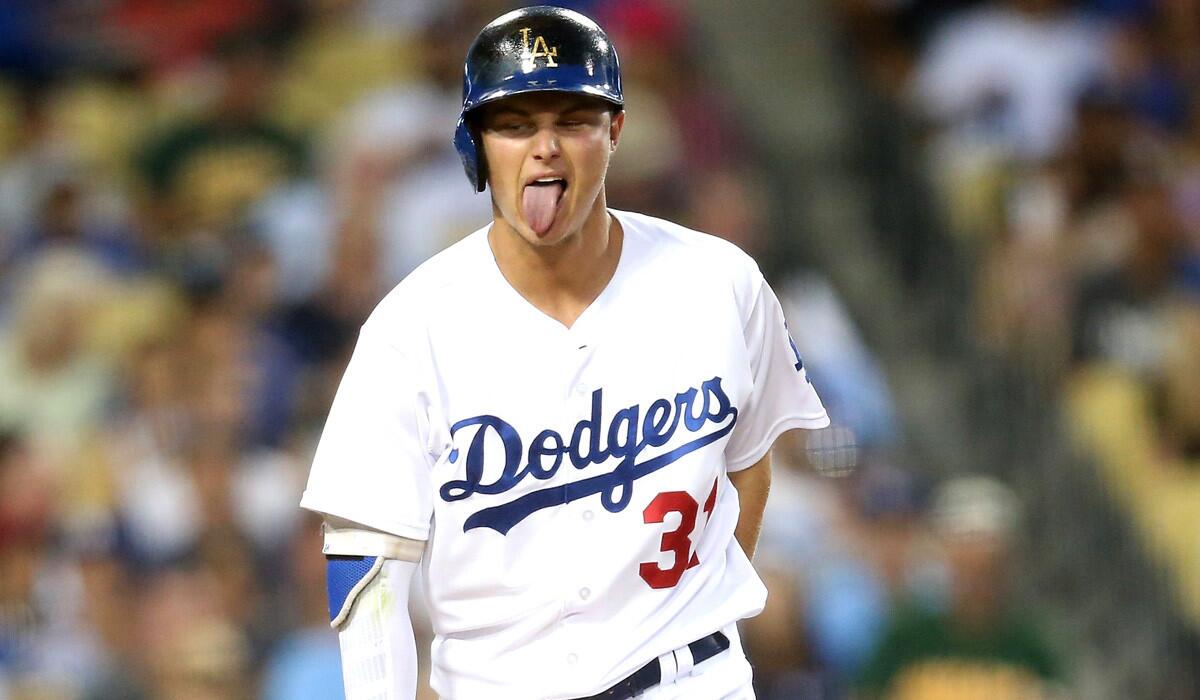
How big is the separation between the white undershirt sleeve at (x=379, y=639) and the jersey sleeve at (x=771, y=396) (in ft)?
2.06

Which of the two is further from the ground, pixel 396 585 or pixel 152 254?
pixel 152 254

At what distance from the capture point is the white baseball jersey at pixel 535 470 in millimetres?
2502

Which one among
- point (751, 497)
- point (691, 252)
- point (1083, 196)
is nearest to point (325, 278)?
point (1083, 196)

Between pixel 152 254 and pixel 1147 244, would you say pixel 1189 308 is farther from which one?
pixel 152 254

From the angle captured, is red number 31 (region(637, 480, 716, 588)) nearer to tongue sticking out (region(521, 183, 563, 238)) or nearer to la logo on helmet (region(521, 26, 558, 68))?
tongue sticking out (region(521, 183, 563, 238))

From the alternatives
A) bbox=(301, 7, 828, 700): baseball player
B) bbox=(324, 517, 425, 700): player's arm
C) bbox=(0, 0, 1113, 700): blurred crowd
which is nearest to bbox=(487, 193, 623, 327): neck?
bbox=(301, 7, 828, 700): baseball player

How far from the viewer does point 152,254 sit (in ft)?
19.9

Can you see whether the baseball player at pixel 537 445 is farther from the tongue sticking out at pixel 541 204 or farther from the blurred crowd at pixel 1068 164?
the blurred crowd at pixel 1068 164

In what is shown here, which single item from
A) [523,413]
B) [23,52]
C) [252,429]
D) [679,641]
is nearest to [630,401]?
[523,413]

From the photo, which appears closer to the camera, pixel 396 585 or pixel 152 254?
pixel 396 585

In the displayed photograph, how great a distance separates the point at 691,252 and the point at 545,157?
37 centimetres

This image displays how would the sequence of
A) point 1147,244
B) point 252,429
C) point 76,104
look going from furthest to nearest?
point 76,104, point 1147,244, point 252,429

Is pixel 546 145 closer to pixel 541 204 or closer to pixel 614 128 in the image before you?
pixel 541 204

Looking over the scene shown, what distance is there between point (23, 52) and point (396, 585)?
4.63 m
